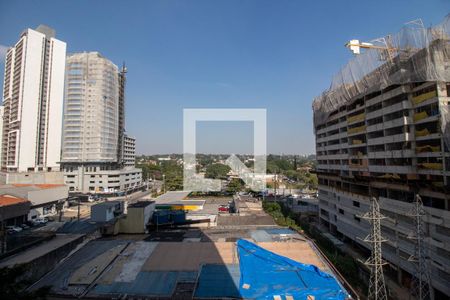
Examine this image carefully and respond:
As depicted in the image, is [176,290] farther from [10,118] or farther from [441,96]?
[10,118]

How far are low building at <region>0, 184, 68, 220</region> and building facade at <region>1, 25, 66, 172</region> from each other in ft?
54.2

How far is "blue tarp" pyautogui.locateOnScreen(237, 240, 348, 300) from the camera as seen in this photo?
834 centimetres

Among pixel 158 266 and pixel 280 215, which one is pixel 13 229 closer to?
pixel 158 266

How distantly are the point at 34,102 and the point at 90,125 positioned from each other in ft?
31.7

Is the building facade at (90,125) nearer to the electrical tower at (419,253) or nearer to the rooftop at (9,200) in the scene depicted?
the rooftop at (9,200)

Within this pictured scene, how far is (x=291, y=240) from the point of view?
1403 centimetres

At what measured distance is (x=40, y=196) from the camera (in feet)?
86.4

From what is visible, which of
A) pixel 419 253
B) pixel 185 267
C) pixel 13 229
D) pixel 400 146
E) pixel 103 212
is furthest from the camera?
pixel 103 212

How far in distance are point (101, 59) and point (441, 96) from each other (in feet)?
142

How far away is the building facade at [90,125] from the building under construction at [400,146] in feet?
116

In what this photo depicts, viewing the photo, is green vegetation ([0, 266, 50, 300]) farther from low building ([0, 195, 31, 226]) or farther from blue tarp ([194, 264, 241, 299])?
low building ([0, 195, 31, 226])

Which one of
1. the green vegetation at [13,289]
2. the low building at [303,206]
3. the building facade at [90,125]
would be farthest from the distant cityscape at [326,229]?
the building facade at [90,125]

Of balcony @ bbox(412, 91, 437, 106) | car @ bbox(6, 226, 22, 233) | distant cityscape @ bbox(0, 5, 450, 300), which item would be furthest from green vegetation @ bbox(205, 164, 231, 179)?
balcony @ bbox(412, 91, 437, 106)

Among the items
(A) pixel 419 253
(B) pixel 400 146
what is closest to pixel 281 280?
(A) pixel 419 253
